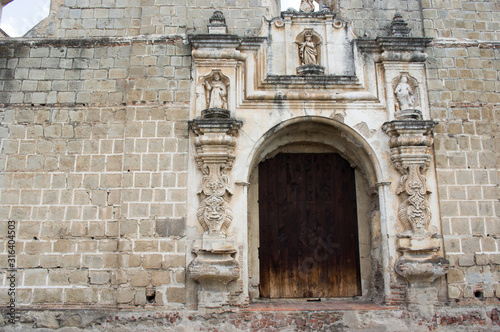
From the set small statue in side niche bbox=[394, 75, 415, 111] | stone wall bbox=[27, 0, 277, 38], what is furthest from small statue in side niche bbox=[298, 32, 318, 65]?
small statue in side niche bbox=[394, 75, 415, 111]

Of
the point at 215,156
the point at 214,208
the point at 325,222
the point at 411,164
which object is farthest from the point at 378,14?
the point at 214,208

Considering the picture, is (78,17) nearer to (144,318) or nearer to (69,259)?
(69,259)

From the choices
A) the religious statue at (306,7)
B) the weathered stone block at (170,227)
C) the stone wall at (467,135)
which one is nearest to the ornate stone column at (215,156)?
the weathered stone block at (170,227)

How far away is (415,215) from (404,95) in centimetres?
187

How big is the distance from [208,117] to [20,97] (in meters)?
3.04

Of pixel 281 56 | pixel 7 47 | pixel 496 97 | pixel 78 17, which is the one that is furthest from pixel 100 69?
pixel 496 97

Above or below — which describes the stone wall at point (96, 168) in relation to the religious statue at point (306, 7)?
below

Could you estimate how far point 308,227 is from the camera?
6.63 m

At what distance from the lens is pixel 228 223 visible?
584 cm

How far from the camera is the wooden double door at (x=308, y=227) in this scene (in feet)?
21.3

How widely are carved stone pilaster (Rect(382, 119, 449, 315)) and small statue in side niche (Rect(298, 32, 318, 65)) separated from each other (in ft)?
5.11

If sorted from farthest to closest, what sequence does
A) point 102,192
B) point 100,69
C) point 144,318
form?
point 100,69
point 102,192
point 144,318

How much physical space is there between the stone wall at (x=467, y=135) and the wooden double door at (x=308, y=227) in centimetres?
147

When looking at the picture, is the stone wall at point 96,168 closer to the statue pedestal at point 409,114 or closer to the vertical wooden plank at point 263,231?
the vertical wooden plank at point 263,231
